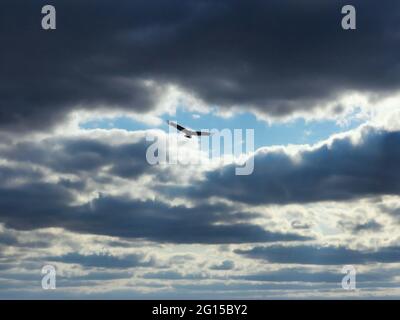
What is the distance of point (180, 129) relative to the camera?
595ft

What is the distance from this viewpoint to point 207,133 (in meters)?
174

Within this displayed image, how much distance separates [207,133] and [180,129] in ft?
38.4
